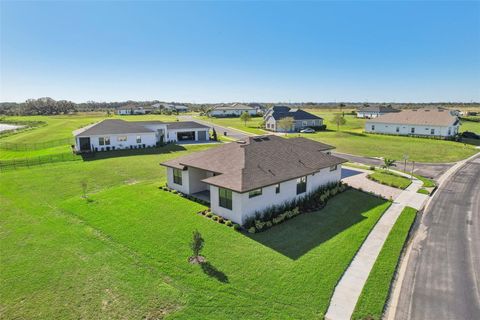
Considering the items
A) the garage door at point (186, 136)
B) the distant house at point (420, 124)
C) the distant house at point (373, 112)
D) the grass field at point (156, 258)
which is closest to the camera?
the grass field at point (156, 258)

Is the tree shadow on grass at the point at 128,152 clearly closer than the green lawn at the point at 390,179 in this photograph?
No

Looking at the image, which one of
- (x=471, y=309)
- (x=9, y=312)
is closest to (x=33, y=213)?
(x=9, y=312)

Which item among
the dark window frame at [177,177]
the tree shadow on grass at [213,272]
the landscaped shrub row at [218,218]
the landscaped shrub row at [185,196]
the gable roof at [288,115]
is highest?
the gable roof at [288,115]

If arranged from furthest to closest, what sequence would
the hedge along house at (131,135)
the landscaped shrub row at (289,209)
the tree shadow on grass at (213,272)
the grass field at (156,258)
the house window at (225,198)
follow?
the hedge along house at (131,135) → the house window at (225,198) → the landscaped shrub row at (289,209) → the tree shadow on grass at (213,272) → the grass field at (156,258)

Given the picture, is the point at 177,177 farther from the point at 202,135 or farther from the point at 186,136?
the point at 202,135

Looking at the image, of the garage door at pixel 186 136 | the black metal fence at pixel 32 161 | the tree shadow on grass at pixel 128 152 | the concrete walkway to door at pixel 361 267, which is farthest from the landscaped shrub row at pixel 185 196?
the garage door at pixel 186 136

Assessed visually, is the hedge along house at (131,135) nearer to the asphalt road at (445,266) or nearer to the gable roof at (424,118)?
the asphalt road at (445,266)

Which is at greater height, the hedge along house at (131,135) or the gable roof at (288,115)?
the gable roof at (288,115)

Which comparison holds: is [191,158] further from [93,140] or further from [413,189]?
[93,140]
